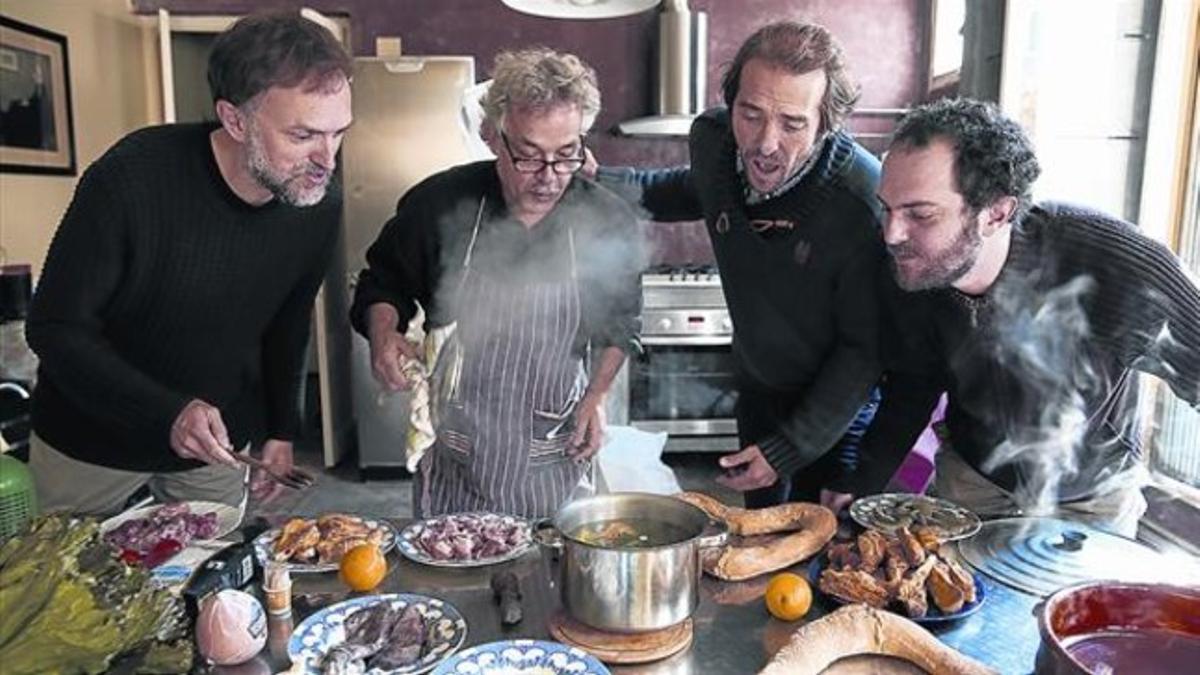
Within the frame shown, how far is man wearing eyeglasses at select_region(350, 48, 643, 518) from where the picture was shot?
232 centimetres

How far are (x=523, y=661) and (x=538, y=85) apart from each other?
1.37 metres

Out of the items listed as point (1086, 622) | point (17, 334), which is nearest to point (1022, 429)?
point (1086, 622)

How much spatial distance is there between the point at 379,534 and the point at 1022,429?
1471 millimetres

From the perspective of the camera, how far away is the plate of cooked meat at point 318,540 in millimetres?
1637

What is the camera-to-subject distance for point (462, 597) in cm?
156

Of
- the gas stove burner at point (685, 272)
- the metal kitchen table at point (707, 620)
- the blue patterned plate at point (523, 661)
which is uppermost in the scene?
the gas stove burner at point (685, 272)

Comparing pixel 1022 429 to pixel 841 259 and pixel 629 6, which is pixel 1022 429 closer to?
pixel 841 259

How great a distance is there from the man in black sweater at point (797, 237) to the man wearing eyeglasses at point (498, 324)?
383mm

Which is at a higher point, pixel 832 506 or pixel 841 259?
pixel 841 259

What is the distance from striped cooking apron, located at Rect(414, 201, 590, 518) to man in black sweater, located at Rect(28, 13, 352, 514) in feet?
1.63

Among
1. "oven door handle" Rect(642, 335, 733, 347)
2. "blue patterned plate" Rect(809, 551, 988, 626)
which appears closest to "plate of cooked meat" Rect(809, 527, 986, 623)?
"blue patterned plate" Rect(809, 551, 988, 626)

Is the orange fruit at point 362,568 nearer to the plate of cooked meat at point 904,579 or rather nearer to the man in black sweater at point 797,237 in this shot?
the plate of cooked meat at point 904,579

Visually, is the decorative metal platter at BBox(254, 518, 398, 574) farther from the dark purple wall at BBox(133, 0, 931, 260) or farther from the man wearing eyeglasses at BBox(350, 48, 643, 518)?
the dark purple wall at BBox(133, 0, 931, 260)

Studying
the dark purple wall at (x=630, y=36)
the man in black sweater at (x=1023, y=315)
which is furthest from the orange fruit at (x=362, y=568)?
the dark purple wall at (x=630, y=36)
